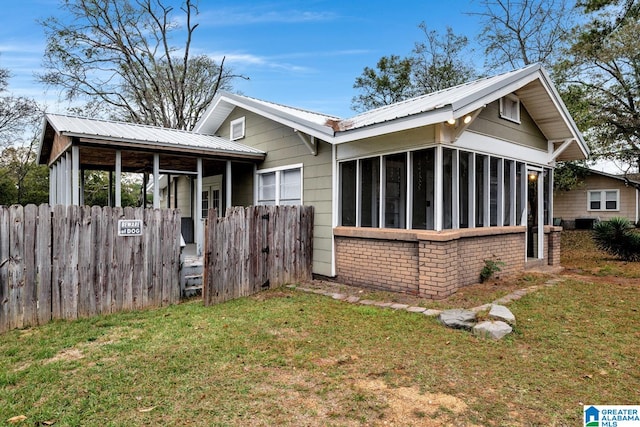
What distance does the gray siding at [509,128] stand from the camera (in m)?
7.46

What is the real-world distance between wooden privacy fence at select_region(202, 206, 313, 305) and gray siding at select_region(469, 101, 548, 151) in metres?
3.95

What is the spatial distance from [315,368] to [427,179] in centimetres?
412

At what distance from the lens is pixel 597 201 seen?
2127 centimetres

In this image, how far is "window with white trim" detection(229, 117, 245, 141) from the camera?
10.8 m

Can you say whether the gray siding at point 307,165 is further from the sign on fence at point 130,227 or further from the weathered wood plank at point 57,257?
the weathered wood plank at point 57,257

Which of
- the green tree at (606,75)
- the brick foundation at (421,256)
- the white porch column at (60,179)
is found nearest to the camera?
the brick foundation at (421,256)

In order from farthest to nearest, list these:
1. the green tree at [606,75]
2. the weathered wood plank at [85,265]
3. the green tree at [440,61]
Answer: the green tree at [440,61]
the green tree at [606,75]
the weathered wood plank at [85,265]

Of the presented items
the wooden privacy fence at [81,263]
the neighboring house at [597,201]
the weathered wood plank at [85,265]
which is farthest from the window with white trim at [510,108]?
the neighboring house at [597,201]

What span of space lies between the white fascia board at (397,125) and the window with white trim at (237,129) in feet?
14.5

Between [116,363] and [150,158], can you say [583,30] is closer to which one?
[150,158]

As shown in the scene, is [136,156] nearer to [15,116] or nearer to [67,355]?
[67,355]

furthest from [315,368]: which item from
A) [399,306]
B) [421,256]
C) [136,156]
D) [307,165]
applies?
[136,156]

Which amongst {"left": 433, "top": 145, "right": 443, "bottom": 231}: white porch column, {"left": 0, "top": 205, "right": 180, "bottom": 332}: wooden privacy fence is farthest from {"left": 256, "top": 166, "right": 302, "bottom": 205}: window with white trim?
{"left": 433, "top": 145, "right": 443, "bottom": 231}: white porch column

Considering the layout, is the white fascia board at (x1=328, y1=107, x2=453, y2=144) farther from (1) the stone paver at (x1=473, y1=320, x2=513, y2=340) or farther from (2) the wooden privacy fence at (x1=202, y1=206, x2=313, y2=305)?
(1) the stone paver at (x1=473, y1=320, x2=513, y2=340)
